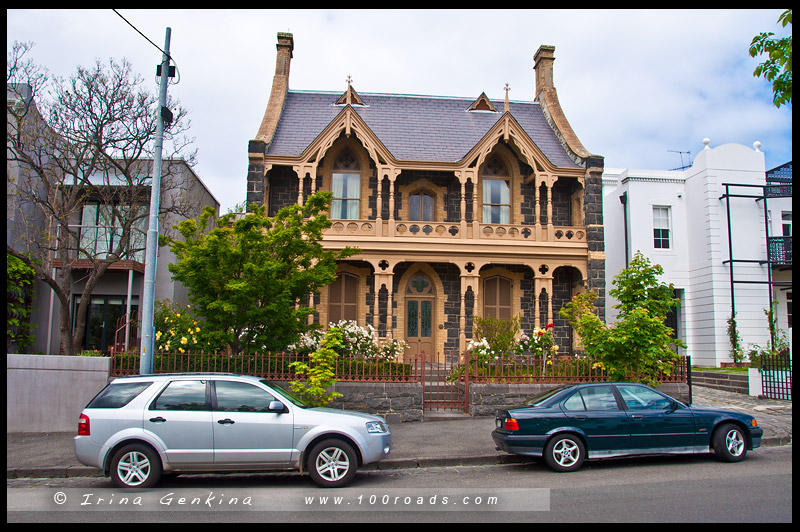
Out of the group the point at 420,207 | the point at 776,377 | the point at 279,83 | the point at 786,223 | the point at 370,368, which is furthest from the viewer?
the point at 786,223

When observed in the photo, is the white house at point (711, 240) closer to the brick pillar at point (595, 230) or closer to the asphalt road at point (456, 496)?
the brick pillar at point (595, 230)

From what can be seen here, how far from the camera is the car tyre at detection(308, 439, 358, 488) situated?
7.82 meters

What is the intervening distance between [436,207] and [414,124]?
335 centimetres

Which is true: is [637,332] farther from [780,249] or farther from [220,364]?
[780,249]

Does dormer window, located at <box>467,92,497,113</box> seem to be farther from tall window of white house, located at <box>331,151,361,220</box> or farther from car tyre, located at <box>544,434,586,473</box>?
car tyre, located at <box>544,434,586,473</box>

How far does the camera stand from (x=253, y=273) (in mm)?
12008

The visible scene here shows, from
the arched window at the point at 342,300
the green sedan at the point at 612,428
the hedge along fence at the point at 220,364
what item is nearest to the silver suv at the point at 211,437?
the green sedan at the point at 612,428

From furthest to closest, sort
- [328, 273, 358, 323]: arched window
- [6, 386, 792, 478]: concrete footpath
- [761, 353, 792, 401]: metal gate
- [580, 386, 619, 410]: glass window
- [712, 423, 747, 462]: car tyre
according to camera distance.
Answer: [328, 273, 358, 323]: arched window → [761, 353, 792, 401]: metal gate → [6, 386, 792, 478]: concrete footpath → [580, 386, 619, 410]: glass window → [712, 423, 747, 462]: car tyre

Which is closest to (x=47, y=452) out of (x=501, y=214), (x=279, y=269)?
(x=279, y=269)

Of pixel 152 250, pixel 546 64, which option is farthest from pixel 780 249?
pixel 152 250

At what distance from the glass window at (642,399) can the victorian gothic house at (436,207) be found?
33.9 feet

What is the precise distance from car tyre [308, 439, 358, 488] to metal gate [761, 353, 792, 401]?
41.2 feet

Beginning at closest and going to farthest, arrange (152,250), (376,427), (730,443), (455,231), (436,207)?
(376,427) < (730,443) < (152,250) < (455,231) < (436,207)

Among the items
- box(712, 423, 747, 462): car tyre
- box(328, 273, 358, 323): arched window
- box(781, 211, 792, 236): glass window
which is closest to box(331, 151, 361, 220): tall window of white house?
box(328, 273, 358, 323): arched window
